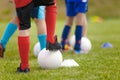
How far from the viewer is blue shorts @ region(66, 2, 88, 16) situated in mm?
7280

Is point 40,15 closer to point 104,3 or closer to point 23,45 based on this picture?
point 23,45

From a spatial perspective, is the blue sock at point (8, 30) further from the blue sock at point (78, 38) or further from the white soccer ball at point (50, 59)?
the white soccer ball at point (50, 59)

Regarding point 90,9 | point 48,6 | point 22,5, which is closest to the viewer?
point 22,5

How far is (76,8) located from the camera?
7406 millimetres

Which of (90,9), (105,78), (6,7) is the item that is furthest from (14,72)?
(90,9)

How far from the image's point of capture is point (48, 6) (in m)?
5.27

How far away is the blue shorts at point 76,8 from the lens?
287 inches

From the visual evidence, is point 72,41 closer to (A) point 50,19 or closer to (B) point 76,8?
(B) point 76,8

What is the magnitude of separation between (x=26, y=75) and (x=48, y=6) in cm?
101

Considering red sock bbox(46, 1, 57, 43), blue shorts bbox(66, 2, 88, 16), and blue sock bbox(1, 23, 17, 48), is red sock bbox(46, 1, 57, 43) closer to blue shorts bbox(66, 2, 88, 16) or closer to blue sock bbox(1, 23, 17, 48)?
blue sock bbox(1, 23, 17, 48)

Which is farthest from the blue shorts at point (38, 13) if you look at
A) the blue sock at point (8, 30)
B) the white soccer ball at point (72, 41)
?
the white soccer ball at point (72, 41)

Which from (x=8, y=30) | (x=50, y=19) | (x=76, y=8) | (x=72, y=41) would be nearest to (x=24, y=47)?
(x=50, y=19)

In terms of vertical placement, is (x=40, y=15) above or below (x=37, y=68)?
above

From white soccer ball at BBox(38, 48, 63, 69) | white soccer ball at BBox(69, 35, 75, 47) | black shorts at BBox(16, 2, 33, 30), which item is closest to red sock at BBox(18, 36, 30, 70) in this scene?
black shorts at BBox(16, 2, 33, 30)
